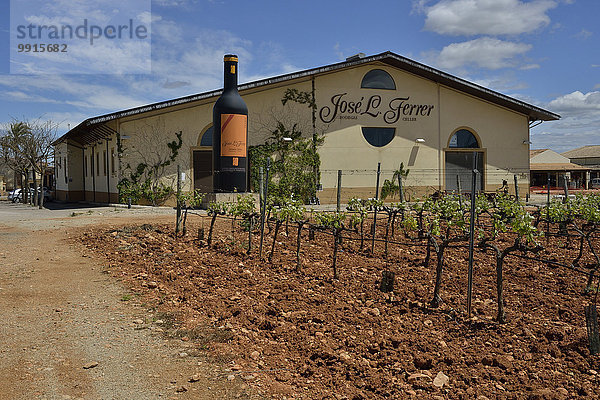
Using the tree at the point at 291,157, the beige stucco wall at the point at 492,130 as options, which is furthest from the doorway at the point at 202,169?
the beige stucco wall at the point at 492,130

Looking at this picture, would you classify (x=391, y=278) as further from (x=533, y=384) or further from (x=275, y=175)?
(x=275, y=175)

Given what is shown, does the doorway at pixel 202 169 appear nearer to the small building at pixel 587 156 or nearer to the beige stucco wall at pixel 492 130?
the beige stucco wall at pixel 492 130

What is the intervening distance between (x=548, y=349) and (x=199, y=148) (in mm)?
18434

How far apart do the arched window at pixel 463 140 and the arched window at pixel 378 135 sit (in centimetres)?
320

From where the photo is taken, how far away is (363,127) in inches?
925

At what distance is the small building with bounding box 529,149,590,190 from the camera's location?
1884 inches

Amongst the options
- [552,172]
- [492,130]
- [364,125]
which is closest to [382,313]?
[364,125]

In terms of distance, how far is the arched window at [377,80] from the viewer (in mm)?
23406

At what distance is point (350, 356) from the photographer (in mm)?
4828

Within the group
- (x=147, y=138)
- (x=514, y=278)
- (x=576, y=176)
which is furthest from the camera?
(x=576, y=176)

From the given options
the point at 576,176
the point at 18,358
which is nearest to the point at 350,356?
the point at 18,358

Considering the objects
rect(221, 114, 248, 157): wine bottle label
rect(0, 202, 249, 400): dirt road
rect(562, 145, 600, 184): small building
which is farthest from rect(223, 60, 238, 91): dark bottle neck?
rect(562, 145, 600, 184): small building

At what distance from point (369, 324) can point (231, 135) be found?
13.3 metres

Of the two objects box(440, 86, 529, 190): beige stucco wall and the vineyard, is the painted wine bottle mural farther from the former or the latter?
box(440, 86, 529, 190): beige stucco wall
